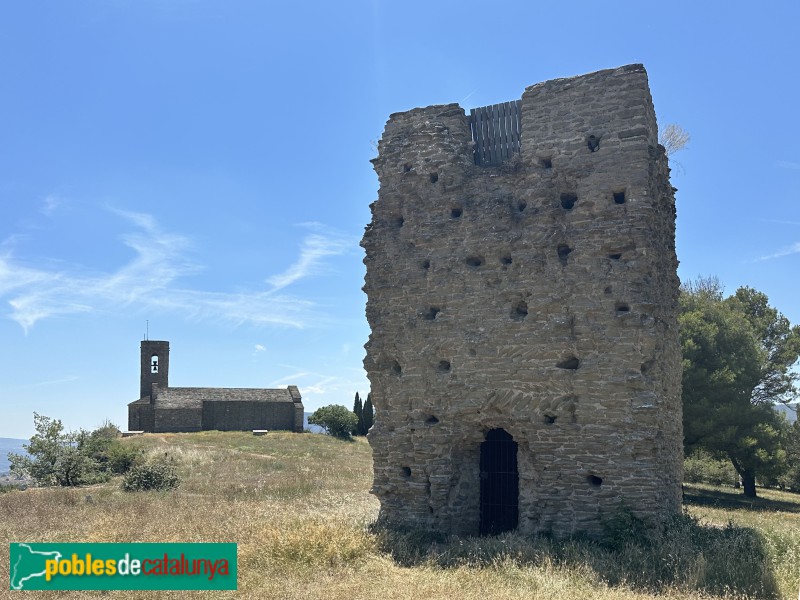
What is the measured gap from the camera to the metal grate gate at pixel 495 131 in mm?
11797

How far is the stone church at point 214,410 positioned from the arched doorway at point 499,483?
35.8 meters

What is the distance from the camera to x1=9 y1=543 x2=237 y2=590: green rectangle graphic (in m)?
7.81

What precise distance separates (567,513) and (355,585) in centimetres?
383

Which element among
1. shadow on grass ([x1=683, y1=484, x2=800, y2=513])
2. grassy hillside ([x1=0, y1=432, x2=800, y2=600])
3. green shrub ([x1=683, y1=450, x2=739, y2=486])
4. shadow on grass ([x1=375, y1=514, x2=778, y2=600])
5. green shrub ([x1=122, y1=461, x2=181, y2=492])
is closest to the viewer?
grassy hillside ([x1=0, y1=432, x2=800, y2=600])

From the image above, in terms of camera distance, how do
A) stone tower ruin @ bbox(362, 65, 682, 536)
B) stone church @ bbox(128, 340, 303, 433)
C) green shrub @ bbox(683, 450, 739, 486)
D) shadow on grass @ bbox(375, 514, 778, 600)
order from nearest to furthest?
shadow on grass @ bbox(375, 514, 778, 600) < stone tower ruin @ bbox(362, 65, 682, 536) < green shrub @ bbox(683, 450, 739, 486) < stone church @ bbox(128, 340, 303, 433)

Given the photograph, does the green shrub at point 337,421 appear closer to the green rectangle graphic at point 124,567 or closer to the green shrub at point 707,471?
the green shrub at point 707,471

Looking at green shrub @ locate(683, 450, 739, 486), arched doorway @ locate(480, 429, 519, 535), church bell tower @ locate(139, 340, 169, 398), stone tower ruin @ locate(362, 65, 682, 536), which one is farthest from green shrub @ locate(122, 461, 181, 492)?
church bell tower @ locate(139, 340, 169, 398)

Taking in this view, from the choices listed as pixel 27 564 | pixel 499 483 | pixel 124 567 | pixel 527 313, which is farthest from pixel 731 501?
pixel 27 564

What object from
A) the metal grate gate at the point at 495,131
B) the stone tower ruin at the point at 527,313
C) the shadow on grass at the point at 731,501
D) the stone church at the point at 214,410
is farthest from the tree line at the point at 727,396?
the stone church at the point at 214,410

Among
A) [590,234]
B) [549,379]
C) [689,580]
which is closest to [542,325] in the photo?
[549,379]

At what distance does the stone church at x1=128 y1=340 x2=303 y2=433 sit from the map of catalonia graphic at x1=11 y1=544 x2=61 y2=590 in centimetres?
3679

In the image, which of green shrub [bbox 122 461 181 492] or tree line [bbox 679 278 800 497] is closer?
green shrub [bbox 122 461 181 492]

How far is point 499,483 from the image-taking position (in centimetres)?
1138

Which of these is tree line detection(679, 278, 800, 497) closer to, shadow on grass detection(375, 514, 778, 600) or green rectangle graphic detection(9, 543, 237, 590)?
shadow on grass detection(375, 514, 778, 600)
